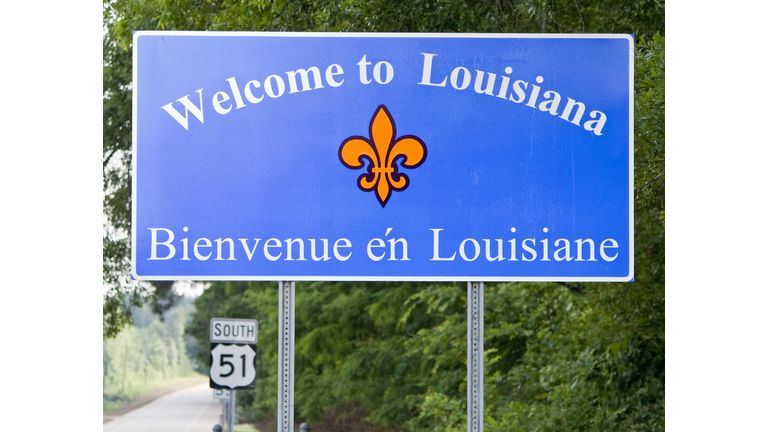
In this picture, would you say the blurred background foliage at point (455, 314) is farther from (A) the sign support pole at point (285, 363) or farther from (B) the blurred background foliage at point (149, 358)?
(B) the blurred background foliage at point (149, 358)

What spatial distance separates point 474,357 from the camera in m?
3.34

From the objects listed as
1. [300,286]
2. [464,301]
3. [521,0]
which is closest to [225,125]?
[521,0]

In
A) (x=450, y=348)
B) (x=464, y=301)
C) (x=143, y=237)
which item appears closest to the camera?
(x=143, y=237)

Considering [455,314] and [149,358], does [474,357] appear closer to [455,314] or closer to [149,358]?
[455,314]

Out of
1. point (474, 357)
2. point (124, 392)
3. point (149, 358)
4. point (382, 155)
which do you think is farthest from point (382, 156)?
point (149, 358)

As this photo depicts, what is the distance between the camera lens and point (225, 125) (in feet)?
11.2

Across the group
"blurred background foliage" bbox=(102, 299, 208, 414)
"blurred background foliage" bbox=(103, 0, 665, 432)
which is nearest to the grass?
"blurred background foliage" bbox=(102, 299, 208, 414)

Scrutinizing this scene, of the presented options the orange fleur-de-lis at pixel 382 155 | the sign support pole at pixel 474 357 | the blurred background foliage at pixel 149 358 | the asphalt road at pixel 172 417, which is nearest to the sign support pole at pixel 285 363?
the orange fleur-de-lis at pixel 382 155

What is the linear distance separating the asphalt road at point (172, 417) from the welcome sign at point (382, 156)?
27.4 m

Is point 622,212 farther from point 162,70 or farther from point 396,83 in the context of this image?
point 162,70

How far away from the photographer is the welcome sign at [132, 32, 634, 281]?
334 cm

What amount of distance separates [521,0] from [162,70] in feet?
15.8

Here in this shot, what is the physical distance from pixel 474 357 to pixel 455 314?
449 inches

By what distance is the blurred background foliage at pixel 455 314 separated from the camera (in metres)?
7.05
